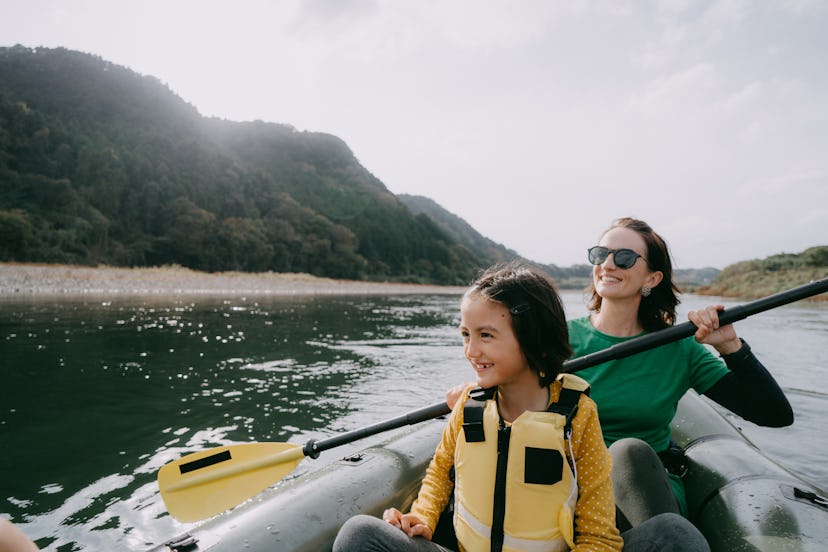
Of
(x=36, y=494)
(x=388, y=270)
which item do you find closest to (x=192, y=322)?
(x=36, y=494)

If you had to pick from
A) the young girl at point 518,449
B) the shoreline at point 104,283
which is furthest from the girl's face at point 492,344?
the shoreline at point 104,283

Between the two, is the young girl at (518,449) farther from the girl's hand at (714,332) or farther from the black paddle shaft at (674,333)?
the girl's hand at (714,332)

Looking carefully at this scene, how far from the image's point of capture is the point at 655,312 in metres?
2.29

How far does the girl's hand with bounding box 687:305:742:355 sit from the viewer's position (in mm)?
1908

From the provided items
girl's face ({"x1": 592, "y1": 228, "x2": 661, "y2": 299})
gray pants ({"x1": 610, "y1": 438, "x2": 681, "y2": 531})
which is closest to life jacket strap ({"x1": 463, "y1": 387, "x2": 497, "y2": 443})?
gray pants ({"x1": 610, "y1": 438, "x2": 681, "y2": 531})

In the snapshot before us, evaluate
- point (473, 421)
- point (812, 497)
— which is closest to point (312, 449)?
point (473, 421)

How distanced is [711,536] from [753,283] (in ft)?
142

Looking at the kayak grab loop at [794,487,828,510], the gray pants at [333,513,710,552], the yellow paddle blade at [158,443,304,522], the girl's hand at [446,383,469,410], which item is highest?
the girl's hand at [446,383,469,410]

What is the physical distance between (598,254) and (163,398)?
5.36 m

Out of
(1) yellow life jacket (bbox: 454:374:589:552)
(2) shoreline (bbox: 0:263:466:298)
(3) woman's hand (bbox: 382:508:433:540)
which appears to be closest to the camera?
(1) yellow life jacket (bbox: 454:374:589:552)

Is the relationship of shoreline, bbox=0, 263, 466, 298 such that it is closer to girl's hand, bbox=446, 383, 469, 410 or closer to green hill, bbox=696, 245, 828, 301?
girl's hand, bbox=446, 383, 469, 410

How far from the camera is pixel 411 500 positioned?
8.03ft

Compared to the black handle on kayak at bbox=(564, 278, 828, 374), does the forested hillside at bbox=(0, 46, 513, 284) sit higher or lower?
higher

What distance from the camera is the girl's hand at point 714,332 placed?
191 cm
